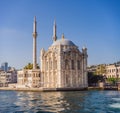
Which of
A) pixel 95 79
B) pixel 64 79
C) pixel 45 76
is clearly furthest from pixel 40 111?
pixel 95 79

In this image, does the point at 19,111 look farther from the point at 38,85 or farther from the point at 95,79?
the point at 95,79

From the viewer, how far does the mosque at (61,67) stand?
262 feet

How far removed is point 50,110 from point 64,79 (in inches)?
1954

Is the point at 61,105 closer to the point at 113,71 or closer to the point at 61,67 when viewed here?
the point at 61,67

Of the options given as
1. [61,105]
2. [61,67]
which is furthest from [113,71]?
[61,105]

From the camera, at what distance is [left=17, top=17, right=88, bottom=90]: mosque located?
79938 millimetres

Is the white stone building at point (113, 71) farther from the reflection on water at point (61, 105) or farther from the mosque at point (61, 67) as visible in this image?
the reflection on water at point (61, 105)

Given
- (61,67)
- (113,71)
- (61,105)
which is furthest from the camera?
(113,71)

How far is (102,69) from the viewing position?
355ft

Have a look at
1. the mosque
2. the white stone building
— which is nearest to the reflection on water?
the mosque

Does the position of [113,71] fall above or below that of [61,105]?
above

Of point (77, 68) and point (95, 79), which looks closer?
point (77, 68)

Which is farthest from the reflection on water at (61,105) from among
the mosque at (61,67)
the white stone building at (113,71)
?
the white stone building at (113,71)

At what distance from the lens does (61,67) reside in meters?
79.7
